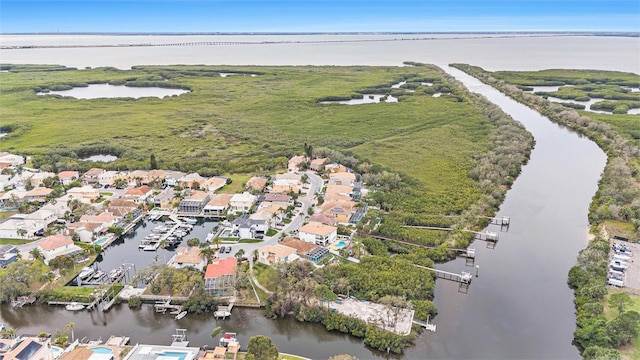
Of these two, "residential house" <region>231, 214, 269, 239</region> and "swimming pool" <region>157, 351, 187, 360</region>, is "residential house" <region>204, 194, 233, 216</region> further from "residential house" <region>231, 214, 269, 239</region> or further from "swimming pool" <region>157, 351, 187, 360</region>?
"swimming pool" <region>157, 351, 187, 360</region>

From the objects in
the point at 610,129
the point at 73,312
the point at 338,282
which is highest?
the point at 610,129

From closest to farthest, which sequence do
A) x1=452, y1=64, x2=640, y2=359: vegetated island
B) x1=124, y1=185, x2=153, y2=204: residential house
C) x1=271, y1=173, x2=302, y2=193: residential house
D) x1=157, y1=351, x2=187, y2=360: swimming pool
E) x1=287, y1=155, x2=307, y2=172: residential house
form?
x1=157, y1=351, x2=187, y2=360: swimming pool → x1=452, y1=64, x2=640, y2=359: vegetated island → x1=124, y1=185, x2=153, y2=204: residential house → x1=271, y1=173, x2=302, y2=193: residential house → x1=287, y1=155, x2=307, y2=172: residential house

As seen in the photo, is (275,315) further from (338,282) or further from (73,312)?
(73,312)

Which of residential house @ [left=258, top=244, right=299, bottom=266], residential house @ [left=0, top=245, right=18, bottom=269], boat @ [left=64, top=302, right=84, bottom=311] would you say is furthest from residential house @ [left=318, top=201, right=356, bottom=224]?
residential house @ [left=0, top=245, right=18, bottom=269]

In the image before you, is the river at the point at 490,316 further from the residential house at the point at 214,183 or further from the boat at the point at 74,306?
the residential house at the point at 214,183

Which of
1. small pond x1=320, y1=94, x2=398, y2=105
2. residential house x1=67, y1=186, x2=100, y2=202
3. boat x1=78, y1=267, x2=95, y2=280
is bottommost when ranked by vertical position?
boat x1=78, y1=267, x2=95, y2=280

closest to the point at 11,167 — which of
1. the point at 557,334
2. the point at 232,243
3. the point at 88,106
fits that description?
the point at 232,243

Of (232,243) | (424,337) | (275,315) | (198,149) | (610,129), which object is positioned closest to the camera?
(424,337)
